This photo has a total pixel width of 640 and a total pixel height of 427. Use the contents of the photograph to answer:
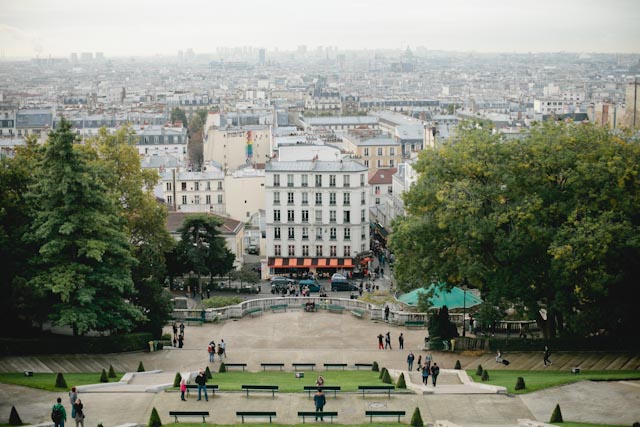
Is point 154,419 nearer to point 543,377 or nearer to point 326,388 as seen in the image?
point 326,388

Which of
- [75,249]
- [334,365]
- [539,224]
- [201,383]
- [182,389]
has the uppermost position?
[539,224]

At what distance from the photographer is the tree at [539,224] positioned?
45.6m

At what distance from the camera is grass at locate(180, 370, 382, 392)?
1566 inches

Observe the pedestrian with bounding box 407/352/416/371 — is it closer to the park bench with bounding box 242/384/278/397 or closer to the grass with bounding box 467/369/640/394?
the grass with bounding box 467/369/640/394

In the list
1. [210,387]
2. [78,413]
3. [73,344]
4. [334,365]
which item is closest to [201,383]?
[210,387]

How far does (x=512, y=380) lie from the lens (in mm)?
41469

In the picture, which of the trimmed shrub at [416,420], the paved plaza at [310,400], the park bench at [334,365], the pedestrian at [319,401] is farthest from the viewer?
the park bench at [334,365]

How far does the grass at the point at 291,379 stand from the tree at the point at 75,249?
6811mm

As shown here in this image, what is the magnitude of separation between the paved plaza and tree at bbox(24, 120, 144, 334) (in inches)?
85.8

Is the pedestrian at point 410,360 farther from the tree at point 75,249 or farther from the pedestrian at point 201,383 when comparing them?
the tree at point 75,249

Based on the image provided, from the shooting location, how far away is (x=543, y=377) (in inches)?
1667

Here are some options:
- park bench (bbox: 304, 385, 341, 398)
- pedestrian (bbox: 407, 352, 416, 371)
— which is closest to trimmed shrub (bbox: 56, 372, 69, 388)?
park bench (bbox: 304, 385, 341, 398)

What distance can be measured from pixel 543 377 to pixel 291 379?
35.2 ft

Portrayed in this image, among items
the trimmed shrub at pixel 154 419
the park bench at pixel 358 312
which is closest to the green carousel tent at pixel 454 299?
the park bench at pixel 358 312
